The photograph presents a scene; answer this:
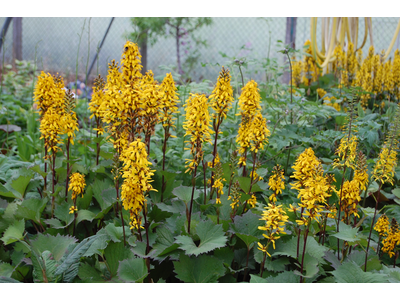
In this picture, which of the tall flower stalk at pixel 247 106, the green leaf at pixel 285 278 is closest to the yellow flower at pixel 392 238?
the green leaf at pixel 285 278

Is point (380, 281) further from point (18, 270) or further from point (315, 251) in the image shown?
point (18, 270)

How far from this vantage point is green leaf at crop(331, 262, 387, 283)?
111 centimetres

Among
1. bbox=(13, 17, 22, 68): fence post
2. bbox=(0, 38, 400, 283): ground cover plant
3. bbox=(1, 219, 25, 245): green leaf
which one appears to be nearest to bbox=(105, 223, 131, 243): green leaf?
bbox=(0, 38, 400, 283): ground cover plant

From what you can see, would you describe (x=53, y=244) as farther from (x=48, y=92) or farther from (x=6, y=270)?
(x=48, y=92)

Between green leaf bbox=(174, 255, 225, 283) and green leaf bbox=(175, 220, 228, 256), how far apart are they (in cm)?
5

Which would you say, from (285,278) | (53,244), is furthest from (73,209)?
(285,278)

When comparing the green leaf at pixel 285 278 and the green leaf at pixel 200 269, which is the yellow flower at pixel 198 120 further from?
the green leaf at pixel 285 278

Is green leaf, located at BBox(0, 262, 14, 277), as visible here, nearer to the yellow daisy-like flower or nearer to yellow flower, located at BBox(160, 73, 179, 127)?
the yellow daisy-like flower

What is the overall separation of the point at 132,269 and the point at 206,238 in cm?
29

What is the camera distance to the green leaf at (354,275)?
1.11 metres

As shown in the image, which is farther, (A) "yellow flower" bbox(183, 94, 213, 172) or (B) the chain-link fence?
(B) the chain-link fence

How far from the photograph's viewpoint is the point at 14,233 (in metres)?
1.35

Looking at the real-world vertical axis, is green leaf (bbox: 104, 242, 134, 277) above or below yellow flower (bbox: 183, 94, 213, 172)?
below

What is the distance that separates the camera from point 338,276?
3.67 ft
